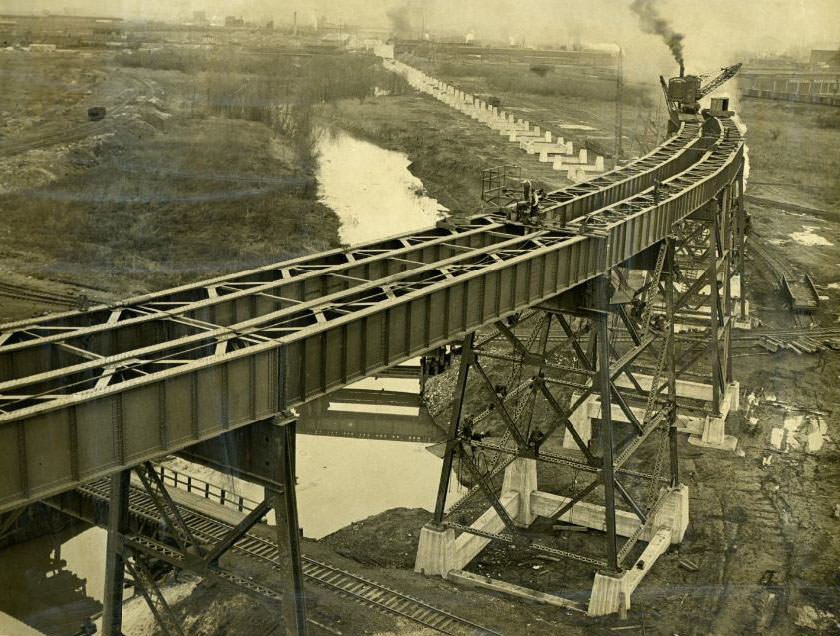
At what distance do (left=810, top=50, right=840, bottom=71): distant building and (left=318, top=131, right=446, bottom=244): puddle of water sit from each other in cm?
2154

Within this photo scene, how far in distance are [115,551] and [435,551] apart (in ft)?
24.3

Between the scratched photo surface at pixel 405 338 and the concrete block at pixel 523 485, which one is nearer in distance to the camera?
the scratched photo surface at pixel 405 338

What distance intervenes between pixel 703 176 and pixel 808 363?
1200 cm

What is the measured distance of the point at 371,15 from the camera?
72.9 metres

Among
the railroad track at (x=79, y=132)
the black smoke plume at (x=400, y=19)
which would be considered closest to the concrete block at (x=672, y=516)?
the railroad track at (x=79, y=132)

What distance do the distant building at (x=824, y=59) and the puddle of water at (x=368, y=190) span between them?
70.7ft

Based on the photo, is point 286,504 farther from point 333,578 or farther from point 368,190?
point 368,190

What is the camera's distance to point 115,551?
14.9 m

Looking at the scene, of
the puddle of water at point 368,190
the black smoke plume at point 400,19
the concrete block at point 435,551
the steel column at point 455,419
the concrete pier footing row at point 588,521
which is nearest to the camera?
the concrete pier footing row at point 588,521

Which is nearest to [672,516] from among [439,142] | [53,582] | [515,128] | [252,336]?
[53,582]

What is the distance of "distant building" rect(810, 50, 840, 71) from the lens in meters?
57.0

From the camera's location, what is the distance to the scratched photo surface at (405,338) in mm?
13312

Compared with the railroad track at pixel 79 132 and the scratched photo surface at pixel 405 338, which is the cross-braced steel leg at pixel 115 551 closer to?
the scratched photo surface at pixel 405 338

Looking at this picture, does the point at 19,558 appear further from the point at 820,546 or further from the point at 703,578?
the point at 820,546
